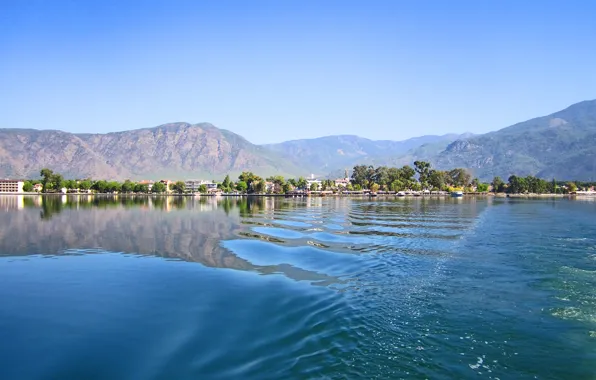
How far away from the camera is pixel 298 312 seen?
655 inches

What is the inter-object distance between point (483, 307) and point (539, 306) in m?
2.28

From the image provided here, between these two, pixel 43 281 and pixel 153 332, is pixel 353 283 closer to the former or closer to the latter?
pixel 153 332

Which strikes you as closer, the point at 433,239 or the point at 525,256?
the point at 525,256

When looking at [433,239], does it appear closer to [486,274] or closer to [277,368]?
[486,274]

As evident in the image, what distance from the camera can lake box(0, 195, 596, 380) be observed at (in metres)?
12.0

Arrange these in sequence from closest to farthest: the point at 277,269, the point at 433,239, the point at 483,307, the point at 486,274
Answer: the point at 483,307, the point at 486,274, the point at 277,269, the point at 433,239

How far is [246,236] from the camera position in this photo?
136 feet

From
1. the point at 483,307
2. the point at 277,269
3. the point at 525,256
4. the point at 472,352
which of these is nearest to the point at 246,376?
the point at 472,352

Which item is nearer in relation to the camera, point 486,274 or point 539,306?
point 539,306

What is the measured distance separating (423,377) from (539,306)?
347 inches

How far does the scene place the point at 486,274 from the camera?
76.1ft

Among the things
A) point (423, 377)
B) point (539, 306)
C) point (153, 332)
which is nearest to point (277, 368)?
point (423, 377)

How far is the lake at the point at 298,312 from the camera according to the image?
12047mm

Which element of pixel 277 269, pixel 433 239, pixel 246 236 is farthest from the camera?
pixel 246 236
